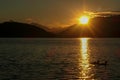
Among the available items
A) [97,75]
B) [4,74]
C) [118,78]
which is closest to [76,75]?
[97,75]

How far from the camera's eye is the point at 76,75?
49.4m

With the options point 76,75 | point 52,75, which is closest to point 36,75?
point 52,75

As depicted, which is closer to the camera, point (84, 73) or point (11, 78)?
point (11, 78)

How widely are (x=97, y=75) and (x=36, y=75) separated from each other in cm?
788

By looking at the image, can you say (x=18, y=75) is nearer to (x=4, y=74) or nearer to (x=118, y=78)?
(x=4, y=74)

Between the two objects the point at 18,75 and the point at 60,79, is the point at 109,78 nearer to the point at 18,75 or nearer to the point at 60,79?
the point at 60,79

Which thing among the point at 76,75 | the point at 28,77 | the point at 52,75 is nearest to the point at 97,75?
the point at 76,75

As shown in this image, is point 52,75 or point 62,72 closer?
point 52,75

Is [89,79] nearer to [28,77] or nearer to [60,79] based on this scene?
[60,79]

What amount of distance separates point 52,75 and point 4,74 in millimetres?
6133

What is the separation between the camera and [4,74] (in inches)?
1928

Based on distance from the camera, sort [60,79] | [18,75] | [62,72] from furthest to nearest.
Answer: [62,72] → [18,75] → [60,79]

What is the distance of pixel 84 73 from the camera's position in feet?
172

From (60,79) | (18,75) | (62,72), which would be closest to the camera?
(60,79)
